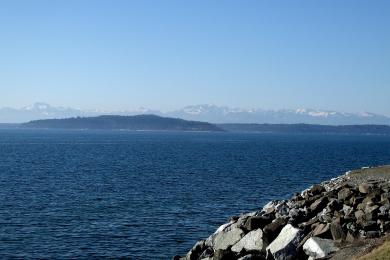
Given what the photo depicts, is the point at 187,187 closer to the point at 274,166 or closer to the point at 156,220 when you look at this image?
the point at 156,220

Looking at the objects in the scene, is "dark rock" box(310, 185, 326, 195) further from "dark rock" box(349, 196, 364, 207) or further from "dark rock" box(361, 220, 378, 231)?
"dark rock" box(361, 220, 378, 231)

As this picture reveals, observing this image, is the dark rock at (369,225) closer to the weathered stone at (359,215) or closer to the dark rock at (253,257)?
the weathered stone at (359,215)

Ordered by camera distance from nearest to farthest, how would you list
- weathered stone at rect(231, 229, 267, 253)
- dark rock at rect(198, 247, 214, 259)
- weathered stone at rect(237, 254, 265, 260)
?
weathered stone at rect(237, 254, 265, 260), weathered stone at rect(231, 229, 267, 253), dark rock at rect(198, 247, 214, 259)

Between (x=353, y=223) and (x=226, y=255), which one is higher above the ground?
(x=353, y=223)

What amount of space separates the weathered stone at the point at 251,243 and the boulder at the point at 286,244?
1.23 meters

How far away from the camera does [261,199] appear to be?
2847 inches

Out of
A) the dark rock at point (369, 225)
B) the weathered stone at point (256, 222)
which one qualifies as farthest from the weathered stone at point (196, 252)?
the dark rock at point (369, 225)

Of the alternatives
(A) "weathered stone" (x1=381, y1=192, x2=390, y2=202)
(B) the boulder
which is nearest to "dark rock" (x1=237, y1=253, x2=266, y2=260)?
(B) the boulder

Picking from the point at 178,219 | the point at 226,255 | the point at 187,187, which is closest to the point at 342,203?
the point at 226,255

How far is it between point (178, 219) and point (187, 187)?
27.5 meters

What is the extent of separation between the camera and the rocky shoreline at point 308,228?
32469 mm

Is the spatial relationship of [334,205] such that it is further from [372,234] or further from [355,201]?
[372,234]

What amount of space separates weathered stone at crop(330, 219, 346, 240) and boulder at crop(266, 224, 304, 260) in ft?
6.17

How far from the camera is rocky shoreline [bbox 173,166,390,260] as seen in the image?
3247 centimetres
